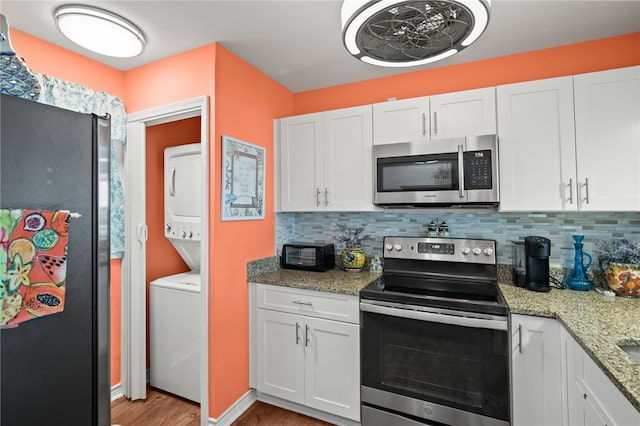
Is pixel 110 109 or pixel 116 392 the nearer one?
pixel 110 109

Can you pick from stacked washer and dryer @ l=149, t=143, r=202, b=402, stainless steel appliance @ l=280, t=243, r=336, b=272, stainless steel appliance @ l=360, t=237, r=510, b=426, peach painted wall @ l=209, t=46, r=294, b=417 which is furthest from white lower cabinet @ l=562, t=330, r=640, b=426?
stacked washer and dryer @ l=149, t=143, r=202, b=402

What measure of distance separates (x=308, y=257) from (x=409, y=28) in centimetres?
172

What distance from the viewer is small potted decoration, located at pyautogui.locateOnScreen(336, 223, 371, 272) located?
8.18ft

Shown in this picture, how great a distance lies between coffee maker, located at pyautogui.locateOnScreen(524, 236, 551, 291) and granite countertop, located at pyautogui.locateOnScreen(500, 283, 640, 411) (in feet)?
0.21

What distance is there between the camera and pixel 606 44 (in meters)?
1.98

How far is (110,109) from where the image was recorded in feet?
7.31

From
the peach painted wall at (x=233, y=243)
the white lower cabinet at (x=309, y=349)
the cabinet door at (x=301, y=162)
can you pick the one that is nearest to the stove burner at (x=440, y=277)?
the white lower cabinet at (x=309, y=349)

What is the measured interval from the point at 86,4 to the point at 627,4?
2825 mm

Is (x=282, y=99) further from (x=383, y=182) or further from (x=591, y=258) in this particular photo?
(x=591, y=258)

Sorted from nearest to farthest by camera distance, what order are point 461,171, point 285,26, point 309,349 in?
1. point 285,26
2. point 461,171
3. point 309,349

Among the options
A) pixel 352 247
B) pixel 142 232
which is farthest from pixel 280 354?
pixel 142 232

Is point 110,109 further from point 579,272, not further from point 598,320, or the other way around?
point 579,272

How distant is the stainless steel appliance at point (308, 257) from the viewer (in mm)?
2477

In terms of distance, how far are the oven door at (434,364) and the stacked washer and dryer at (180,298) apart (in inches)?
49.2
